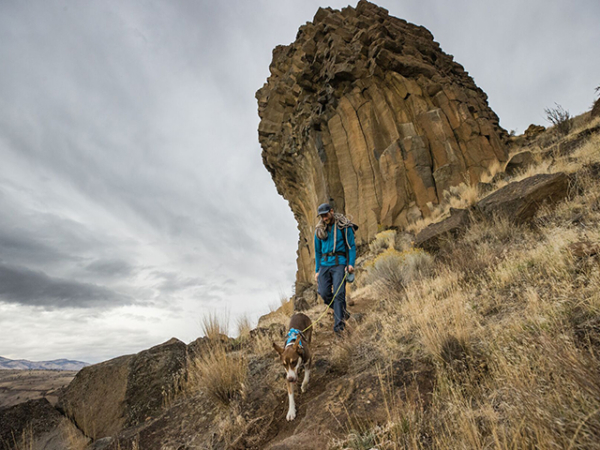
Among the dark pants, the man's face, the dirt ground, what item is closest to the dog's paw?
the dark pants

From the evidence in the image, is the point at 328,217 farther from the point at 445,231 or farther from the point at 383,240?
the point at 383,240

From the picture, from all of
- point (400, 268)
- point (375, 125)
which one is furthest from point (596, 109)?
point (400, 268)

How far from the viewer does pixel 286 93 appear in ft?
76.4

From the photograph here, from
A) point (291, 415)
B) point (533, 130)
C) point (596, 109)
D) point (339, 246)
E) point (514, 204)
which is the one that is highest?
point (533, 130)

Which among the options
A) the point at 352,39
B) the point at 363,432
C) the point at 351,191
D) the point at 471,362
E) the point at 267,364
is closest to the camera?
the point at 363,432

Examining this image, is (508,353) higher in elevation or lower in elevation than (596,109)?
lower

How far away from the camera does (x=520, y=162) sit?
12.0 meters

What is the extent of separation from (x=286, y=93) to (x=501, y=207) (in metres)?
19.9

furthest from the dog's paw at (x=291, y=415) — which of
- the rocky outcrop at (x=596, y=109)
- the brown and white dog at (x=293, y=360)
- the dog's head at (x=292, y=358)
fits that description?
the rocky outcrop at (x=596, y=109)

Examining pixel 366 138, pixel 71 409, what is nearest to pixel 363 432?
pixel 71 409

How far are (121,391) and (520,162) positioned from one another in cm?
1524

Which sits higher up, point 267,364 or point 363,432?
point 267,364

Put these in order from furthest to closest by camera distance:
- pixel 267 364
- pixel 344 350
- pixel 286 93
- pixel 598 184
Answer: pixel 286 93
pixel 598 184
pixel 267 364
pixel 344 350

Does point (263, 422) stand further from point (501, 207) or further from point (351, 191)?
point (351, 191)
